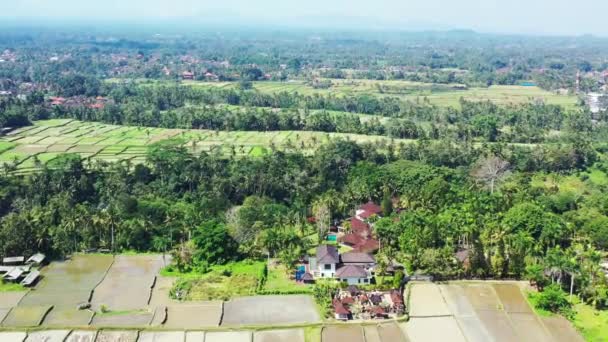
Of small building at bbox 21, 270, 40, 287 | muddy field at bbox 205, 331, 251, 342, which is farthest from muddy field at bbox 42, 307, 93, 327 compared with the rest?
muddy field at bbox 205, 331, 251, 342

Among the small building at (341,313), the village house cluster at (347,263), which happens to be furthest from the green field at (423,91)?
the small building at (341,313)

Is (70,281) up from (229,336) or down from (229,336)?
down

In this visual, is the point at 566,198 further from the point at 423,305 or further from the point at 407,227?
the point at 423,305

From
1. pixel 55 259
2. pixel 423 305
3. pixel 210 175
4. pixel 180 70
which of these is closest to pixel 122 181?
pixel 210 175

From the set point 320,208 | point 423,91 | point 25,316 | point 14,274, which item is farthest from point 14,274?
point 423,91

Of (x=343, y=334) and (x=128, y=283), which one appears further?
(x=128, y=283)

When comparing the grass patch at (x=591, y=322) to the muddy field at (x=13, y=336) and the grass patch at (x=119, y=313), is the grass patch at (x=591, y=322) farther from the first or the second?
the muddy field at (x=13, y=336)

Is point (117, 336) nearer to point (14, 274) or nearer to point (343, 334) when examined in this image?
point (14, 274)
